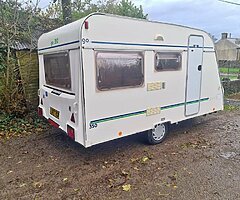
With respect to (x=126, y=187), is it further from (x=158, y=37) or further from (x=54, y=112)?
(x=158, y=37)

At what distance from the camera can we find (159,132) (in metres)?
5.05

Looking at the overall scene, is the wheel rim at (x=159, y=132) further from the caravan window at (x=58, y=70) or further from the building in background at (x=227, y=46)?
the building in background at (x=227, y=46)

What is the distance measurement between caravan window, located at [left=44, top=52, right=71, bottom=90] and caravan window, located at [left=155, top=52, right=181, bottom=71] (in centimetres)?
186

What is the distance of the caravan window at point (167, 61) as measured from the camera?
462cm

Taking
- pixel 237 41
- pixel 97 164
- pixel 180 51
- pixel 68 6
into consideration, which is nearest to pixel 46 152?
pixel 97 164

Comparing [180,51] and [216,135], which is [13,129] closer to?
[180,51]

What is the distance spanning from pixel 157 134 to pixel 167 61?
168cm

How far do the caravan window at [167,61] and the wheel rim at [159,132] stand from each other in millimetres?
1326

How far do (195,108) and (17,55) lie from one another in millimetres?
5264

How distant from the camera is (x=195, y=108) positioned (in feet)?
18.3

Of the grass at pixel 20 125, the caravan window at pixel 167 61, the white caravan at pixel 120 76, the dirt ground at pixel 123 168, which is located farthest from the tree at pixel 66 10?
the caravan window at pixel 167 61

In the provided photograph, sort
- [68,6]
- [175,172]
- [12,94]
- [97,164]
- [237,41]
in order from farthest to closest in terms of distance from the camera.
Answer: [237,41]
[68,6]
[12,94]
[97,164]
[175,172]

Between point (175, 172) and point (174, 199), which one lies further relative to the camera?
Answer: point (175, 172)

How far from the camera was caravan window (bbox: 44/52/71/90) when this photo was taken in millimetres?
4051
